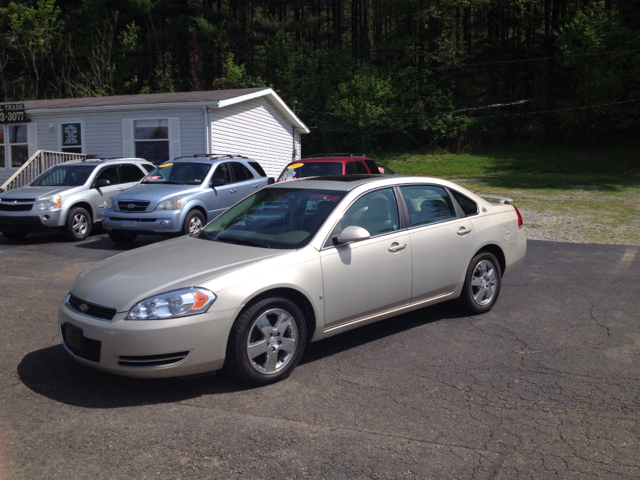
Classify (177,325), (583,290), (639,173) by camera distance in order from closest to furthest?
(177,325), (583,290), (639,173)

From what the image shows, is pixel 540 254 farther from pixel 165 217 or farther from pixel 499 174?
pixel 499 174

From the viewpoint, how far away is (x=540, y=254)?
10.4 metres

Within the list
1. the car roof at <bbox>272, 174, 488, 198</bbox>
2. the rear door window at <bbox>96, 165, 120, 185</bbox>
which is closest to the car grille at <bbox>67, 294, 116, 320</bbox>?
the car roof at <bbox>272, 174, 488, 198</bbox>

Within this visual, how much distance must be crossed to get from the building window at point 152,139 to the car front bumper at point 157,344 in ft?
53.1

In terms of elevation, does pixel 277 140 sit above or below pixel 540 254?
above

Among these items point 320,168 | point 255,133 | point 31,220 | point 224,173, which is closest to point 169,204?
point 224,173

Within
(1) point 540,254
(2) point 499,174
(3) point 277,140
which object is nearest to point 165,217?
(1) point 540,254

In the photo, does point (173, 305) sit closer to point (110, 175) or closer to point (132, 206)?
point (132, 206)

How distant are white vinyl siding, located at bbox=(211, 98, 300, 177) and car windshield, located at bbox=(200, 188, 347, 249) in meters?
14.0

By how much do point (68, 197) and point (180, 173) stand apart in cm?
228

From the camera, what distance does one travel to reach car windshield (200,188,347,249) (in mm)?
5147

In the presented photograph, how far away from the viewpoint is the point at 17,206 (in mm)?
11891

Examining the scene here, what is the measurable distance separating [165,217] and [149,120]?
9.82 meters

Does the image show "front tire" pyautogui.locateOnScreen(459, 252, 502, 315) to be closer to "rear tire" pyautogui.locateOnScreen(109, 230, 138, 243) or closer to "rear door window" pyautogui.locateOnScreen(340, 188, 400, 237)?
"rear door window" pyautogui.locateOnScreen(340, 188, 400, 237)
